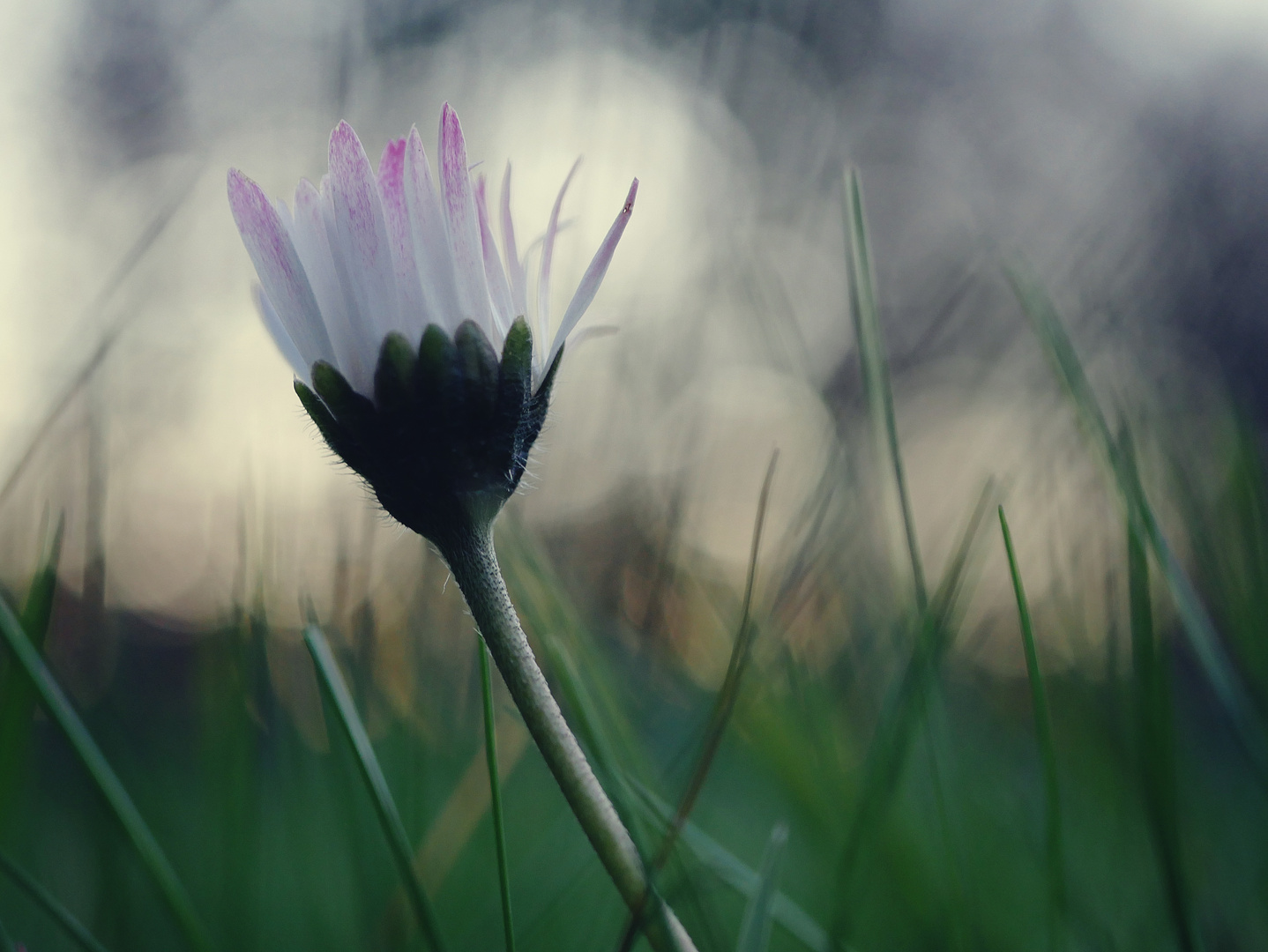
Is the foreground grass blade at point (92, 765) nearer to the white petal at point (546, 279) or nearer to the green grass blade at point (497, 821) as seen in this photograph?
the green grass blade at point (497, 821)

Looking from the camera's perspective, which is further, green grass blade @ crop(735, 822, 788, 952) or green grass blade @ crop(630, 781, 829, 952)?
green grass blade @ crop(630, 781, 829, 952)

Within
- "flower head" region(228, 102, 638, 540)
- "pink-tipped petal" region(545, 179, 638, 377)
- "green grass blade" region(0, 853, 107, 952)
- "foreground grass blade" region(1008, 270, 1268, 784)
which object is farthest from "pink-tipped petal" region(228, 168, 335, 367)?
"foreground grass blade" region(1008, 270, 1268, 784)

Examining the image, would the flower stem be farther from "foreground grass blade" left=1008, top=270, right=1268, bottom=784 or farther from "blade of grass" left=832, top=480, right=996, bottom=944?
"foreground grass blade" left=1008, top=270, right=1268, bottom=784

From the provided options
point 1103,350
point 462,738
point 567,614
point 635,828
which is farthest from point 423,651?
point 1103,350

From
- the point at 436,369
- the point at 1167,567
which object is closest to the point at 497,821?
the point at 436,369

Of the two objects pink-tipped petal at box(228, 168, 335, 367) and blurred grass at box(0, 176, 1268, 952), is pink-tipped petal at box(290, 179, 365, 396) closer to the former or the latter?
pink-tipped petal at box(228, 168, 335, 367)

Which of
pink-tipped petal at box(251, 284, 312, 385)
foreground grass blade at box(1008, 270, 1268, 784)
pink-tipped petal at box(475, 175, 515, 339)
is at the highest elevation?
pink-tipped petal at box(475, 175, 515, 339)

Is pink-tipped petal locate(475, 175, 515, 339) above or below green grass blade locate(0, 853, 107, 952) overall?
above

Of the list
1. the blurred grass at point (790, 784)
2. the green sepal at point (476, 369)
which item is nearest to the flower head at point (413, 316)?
the green sepal at point (476, 369)
